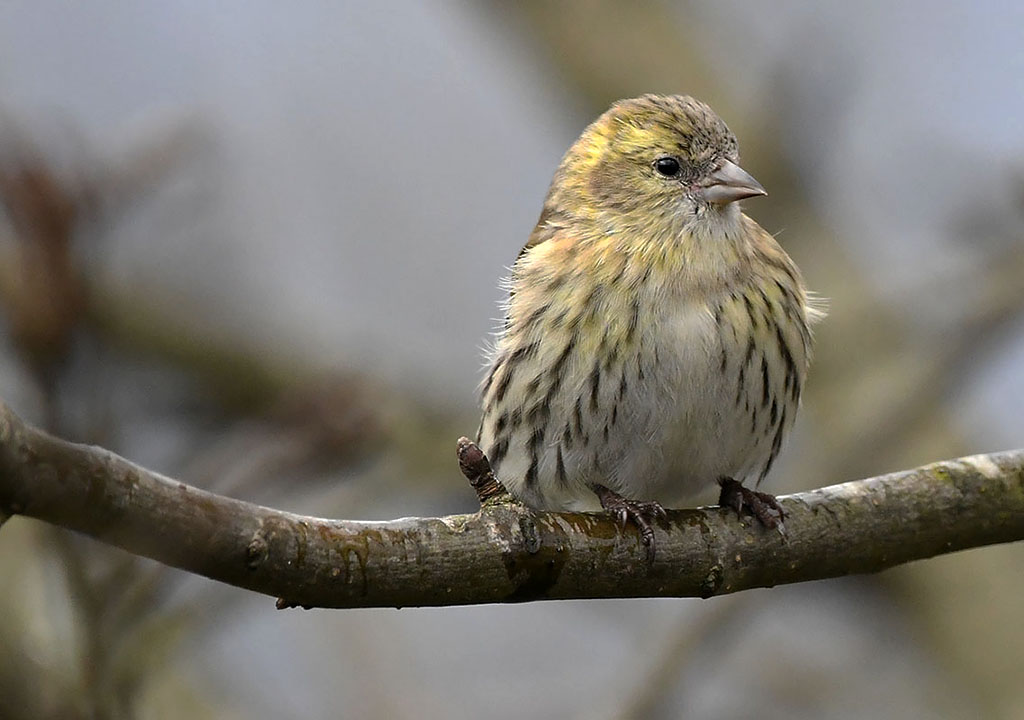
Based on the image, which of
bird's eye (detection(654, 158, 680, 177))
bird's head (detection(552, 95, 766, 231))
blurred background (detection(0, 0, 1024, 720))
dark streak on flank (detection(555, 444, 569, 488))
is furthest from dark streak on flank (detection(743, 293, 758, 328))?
blurred background (detection(0, 0, 1024, 720))

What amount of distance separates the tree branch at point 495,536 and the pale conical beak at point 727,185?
99 centimetres

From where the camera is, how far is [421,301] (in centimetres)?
891

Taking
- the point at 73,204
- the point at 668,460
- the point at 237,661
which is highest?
the point at 237,661

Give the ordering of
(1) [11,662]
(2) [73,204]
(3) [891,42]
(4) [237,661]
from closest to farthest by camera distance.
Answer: (2) [73,204], (1) [11,662], (4) [237,661], (3) [891,42]

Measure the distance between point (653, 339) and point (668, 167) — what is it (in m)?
0.66

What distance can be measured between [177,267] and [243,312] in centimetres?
43

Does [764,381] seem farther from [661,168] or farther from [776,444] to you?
[661,168]

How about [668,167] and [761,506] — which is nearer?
[761,506]

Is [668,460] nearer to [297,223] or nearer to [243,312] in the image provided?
[243,312]

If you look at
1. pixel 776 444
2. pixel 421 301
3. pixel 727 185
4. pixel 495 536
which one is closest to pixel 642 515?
pixel 495 536

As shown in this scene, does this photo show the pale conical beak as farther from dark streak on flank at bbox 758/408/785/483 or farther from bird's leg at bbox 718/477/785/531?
bird's leg at bbox 718/477/785/531

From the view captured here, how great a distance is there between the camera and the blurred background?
343cm

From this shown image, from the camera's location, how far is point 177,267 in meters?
6.83

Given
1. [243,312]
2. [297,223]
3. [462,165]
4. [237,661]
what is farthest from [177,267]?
[462,165]
